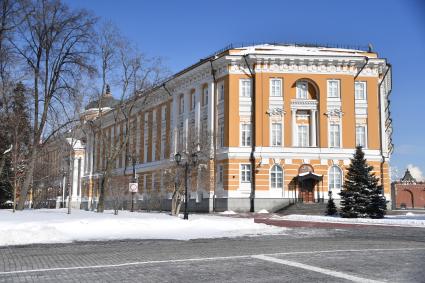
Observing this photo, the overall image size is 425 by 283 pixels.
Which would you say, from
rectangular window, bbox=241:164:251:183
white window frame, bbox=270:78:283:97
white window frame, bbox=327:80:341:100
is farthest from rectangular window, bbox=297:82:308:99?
rectangular window, bbox=241:164:251:183

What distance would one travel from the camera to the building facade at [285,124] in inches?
1649

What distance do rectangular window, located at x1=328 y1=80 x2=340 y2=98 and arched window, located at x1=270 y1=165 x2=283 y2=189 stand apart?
25.8 ft

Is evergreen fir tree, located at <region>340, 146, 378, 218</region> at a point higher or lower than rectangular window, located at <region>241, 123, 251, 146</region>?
lower

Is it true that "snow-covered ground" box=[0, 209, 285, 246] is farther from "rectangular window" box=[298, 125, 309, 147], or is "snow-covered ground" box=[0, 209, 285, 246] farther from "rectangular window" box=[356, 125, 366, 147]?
"rectangular window" box=[356, 125, 366, 147]

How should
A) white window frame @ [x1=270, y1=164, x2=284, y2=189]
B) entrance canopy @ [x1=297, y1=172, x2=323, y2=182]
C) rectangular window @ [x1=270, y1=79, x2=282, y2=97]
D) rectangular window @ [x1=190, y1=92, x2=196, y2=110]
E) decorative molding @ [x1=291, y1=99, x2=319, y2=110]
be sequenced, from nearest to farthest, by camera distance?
entrance canopy @ [x1=297, y1=172, x2=323, y2=182]
white window frame @ [x1=270, y1=164, x2=284, y2=189]
rectangular window @ [x1=270, y1=79, x2=282, y2=97]
decorative molding @ [x1=291, y1=99, x2=319, y2=110]
rectangular window @ [x1=190, y1=92, x2=196, y2=110]

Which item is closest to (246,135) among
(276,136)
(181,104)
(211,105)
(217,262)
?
(276,136)

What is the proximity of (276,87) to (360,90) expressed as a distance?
24.3 feet

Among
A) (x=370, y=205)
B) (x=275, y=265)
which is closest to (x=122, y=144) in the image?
(x=370, y=205)

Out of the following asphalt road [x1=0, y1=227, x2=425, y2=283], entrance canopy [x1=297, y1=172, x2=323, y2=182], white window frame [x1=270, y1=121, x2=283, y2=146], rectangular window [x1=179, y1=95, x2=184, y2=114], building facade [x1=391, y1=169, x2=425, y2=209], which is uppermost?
rectangular window [x1=179, y1=95, x2=184, y2=114]

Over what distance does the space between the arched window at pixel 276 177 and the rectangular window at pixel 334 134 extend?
206 inches

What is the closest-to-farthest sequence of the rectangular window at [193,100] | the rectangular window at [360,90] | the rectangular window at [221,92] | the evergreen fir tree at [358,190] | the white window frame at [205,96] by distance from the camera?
1. the evergreen fir tree at [358,190]
2. the rectangular window at [360,90]
3. the rectangular window at [221,92]
4. the white window frame at [205,96]
5. the rectangular window at [193,100]

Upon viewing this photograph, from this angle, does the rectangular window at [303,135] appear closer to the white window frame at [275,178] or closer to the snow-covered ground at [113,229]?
the white window frame at [275,178]

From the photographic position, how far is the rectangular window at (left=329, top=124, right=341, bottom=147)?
4316cm

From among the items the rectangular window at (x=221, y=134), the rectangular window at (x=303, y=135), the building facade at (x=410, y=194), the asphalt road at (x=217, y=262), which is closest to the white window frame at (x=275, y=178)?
the rectangular window at (x=303, y=135)
